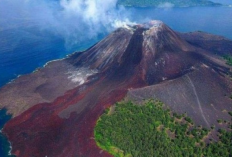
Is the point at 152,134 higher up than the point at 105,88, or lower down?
lower down

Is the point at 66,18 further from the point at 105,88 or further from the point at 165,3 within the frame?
the point at 165,3

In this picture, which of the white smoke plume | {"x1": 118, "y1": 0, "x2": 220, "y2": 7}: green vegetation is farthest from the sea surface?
{"x1": 118, "y1": 0, "x2": 220, "y2": 7}: green vegetation

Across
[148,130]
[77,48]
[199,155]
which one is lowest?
[199,155]

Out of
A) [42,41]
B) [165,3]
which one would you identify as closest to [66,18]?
[42,41]

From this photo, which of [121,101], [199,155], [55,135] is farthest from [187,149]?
[55,135]

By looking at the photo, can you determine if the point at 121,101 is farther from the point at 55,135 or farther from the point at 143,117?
the point at 55,135

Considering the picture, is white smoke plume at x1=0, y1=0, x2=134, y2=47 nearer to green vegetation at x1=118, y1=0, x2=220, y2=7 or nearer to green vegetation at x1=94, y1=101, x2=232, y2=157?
green vegetation at x1=118, y1=0, x2=220, y2=7
